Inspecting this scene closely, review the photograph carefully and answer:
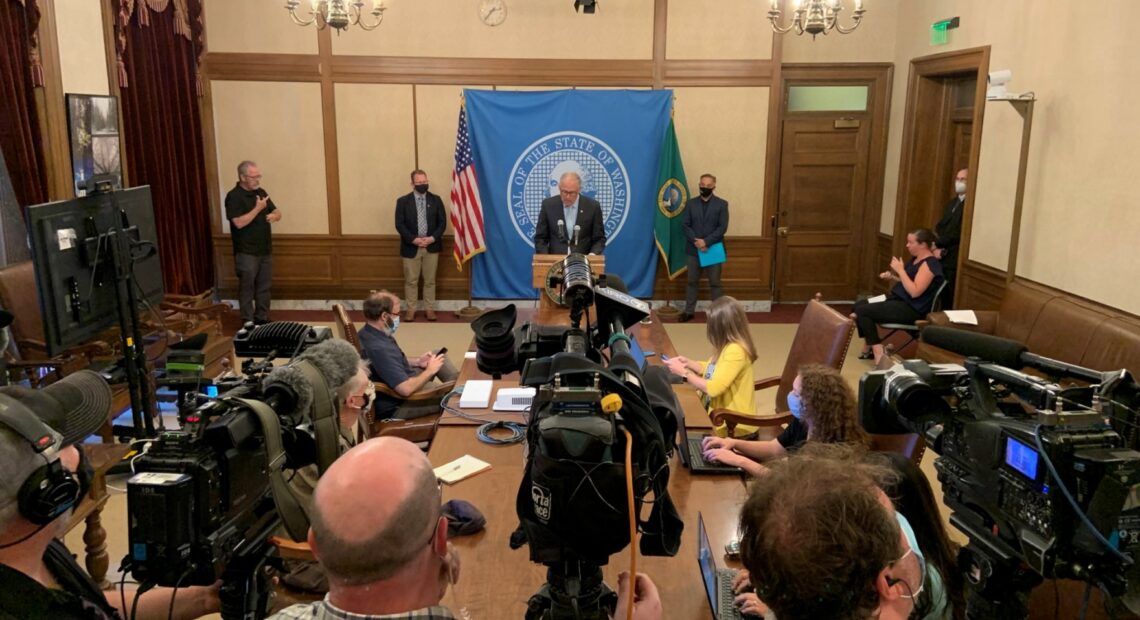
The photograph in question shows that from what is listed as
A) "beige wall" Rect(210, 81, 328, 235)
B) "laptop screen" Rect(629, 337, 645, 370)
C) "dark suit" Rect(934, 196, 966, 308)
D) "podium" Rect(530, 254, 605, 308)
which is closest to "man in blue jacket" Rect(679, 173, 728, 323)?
"dark suit" Rect(934, 196, 966, 308)

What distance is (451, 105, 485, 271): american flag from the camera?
7824 millimetres

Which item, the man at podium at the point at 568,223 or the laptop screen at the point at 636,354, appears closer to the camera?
the laptop screen at the point at 636,354

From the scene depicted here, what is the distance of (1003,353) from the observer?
172 centimetres

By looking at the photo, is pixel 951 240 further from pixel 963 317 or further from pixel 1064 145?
pixel 1064 145

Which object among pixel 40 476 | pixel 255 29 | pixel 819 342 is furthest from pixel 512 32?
pixel 40 476

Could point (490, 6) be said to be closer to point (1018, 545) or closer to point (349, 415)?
point (349, 415)

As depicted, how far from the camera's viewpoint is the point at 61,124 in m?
5.22

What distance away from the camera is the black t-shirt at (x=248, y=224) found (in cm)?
745

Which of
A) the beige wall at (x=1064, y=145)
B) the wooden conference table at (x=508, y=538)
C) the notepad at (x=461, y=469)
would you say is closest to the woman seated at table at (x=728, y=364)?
the wooden conference table at (x=508, y=538)

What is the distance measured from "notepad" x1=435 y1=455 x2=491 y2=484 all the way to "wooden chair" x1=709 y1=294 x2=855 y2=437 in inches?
48.4

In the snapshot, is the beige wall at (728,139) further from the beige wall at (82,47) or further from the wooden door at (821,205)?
the beige wall at (82,47)

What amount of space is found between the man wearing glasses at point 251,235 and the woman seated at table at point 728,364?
5057 mm

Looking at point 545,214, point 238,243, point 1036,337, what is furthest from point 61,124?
point 1036,337

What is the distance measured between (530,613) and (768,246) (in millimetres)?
7446
